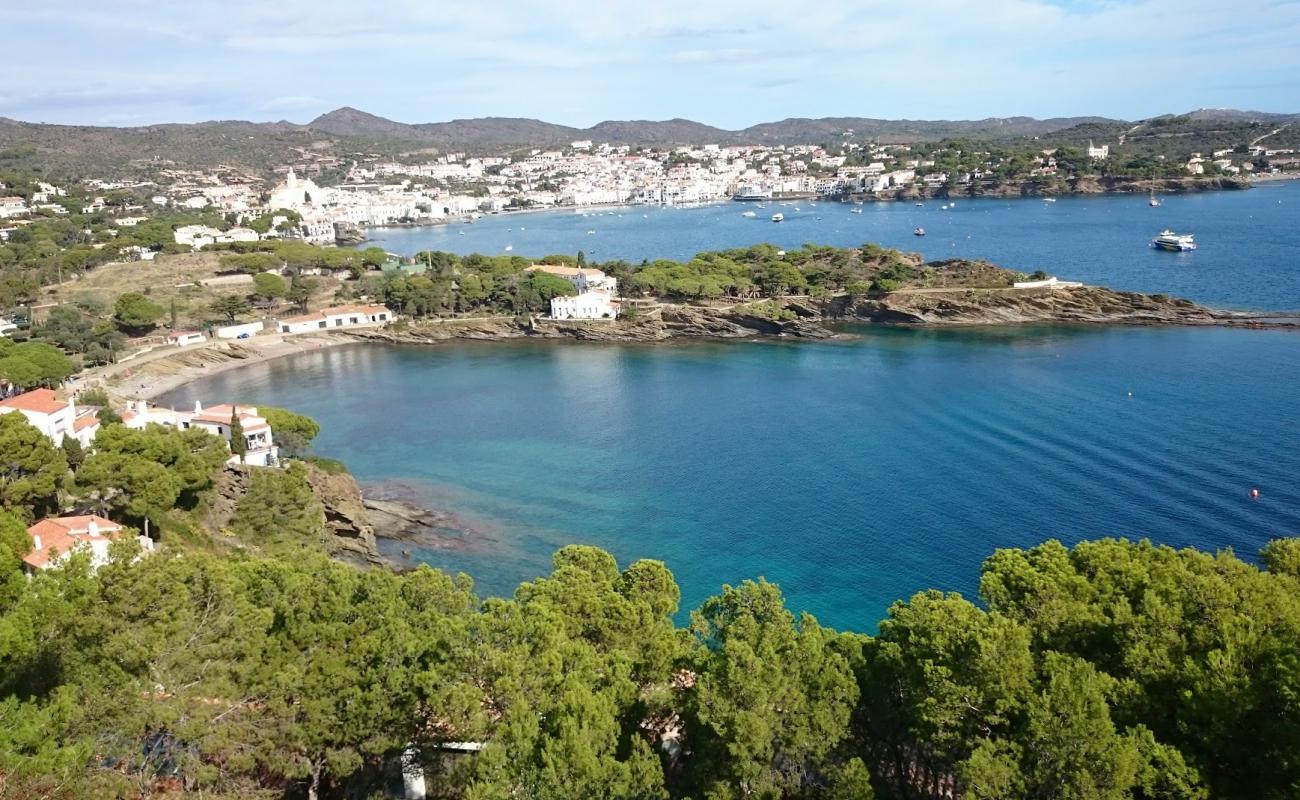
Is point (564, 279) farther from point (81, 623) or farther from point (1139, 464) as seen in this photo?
point (81, 623)

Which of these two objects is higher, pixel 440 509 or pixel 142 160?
pixel 142 160

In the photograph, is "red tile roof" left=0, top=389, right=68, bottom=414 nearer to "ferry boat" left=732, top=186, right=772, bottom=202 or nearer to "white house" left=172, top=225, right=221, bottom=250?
"white house" left=172, top=225, right=221, bottom=250

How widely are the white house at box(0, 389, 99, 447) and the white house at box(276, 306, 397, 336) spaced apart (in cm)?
2457

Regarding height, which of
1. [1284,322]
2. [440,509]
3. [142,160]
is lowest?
[440,509]

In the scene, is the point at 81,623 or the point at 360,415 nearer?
the point at 81,623

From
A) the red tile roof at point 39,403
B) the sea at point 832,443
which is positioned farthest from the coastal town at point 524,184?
the red tile roof at point 39,403

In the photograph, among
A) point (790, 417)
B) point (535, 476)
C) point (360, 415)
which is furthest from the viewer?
point (360, 415)

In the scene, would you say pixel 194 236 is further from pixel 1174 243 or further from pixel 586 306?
pixel 1174 243

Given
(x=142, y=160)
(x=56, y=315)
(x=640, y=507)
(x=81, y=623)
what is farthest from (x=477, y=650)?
(x=142, y=160)

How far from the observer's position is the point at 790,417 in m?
30.0

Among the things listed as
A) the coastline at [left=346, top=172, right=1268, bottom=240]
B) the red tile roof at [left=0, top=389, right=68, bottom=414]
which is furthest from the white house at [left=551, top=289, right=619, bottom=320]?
the coastline at [left=346, top=172, right=1268, bottom=240]

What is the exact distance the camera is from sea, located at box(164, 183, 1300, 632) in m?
→ 19.7

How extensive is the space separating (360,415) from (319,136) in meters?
173

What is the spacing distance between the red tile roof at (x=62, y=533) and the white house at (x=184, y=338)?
28863 mm
